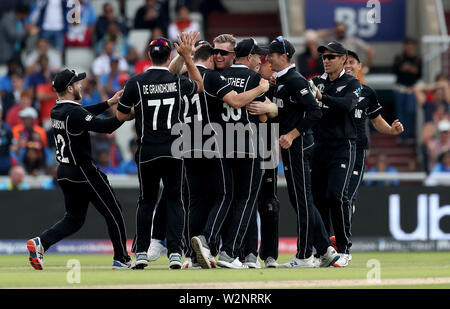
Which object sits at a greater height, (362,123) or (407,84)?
(362,123)

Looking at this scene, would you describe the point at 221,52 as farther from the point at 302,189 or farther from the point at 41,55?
the point at 41,55

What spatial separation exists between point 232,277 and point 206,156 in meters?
1.94

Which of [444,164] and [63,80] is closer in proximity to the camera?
[63,80]

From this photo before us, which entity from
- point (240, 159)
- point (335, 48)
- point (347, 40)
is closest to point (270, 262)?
point (240, 159)

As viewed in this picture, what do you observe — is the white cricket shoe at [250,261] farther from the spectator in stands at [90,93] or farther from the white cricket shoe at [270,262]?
the spectator in stands at [90,93]

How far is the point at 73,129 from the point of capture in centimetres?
1252

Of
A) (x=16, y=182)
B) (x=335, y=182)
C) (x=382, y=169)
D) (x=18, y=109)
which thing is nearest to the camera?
(x=335, y=182)

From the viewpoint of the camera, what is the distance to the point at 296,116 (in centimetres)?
1277

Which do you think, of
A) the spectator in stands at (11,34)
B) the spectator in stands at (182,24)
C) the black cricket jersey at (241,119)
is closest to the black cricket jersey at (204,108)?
the black cricket jersey at (241,119)

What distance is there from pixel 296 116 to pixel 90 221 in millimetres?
6757

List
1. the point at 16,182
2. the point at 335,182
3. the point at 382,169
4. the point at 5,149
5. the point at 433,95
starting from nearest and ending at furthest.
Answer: the point at 335,182 → the point at 16,182 → the point at 5,149 → the point at 382,169 → the point at 433,95

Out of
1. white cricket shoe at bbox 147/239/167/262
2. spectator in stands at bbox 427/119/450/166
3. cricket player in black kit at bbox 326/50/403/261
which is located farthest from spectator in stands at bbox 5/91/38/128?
cricket player in black kit at bbox 326/50/403/261

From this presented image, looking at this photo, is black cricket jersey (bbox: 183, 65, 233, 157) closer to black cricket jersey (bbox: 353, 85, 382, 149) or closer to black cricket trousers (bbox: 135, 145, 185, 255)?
black cricket trousers (bbox: 135, 145, 185, 255)
